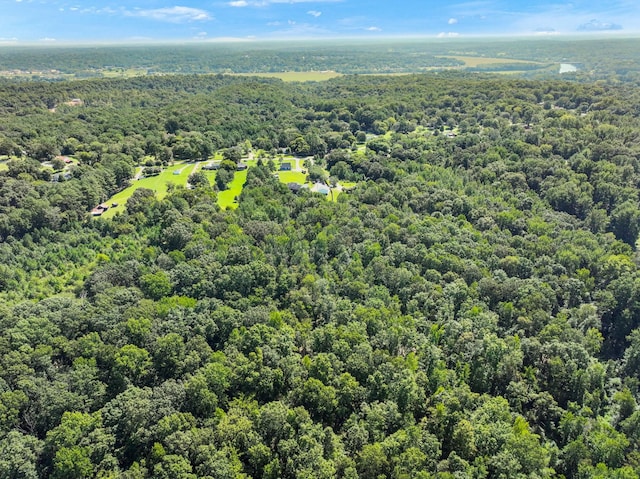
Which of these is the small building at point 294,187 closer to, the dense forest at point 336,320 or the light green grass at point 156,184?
the dense forest at point 336,320

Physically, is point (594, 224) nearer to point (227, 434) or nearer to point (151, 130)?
point (227, 434)

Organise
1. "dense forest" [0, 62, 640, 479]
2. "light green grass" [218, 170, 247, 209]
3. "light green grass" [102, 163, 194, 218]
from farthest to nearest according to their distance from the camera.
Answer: "light green grass" [102, 163, 194, 218] → "light green grass" [218, 170, 247, 209] → "dense forest" [0, 62, 640, 479]

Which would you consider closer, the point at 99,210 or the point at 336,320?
the point at 336,320

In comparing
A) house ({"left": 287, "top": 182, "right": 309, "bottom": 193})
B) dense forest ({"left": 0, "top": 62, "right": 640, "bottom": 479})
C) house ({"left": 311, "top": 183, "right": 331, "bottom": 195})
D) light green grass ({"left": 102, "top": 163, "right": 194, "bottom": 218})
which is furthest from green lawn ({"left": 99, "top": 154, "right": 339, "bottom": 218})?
house ({"left": 287, "top": 182, "right": 309, "bottom": 193})

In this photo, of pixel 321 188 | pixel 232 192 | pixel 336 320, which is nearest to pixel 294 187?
pixel 321 188

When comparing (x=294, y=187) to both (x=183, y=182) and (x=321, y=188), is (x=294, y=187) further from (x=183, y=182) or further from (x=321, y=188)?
(x=183, y=182)

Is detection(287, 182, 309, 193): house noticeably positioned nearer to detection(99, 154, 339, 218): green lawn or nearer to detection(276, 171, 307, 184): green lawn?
detection(99, 154, 339, 218): green lawn
